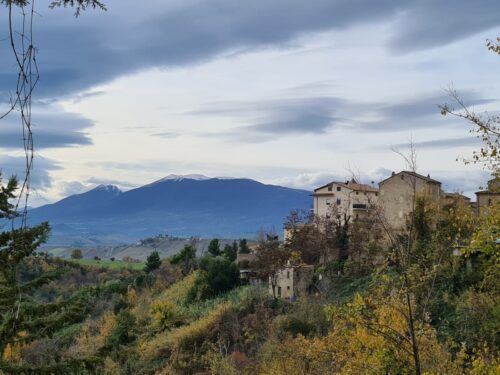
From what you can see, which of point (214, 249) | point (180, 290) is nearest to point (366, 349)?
point (180, 290)

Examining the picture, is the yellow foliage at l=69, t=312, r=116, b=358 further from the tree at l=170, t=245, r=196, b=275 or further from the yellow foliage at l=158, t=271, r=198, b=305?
the tree at l=170, t=245, r=196, b=275

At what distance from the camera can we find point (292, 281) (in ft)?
149

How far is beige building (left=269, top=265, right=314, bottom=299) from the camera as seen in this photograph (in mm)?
44281

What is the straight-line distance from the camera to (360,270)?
40938mm

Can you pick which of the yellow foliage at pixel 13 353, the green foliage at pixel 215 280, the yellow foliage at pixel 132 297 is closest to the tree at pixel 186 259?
the yellow foliage at pixel 132 297

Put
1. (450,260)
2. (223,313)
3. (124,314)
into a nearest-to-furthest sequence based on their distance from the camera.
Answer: (450,260) → (223,313) → (124,314)

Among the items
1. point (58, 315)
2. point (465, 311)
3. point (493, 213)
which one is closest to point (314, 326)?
point (465, 311)

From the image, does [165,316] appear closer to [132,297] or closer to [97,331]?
[97,331]

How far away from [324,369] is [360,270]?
22988 mm

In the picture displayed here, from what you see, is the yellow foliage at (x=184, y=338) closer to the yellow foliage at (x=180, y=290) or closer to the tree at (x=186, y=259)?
the yellow foliage at (x=180, y=290)

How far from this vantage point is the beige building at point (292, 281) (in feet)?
145

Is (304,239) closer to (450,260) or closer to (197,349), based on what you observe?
(197,349)

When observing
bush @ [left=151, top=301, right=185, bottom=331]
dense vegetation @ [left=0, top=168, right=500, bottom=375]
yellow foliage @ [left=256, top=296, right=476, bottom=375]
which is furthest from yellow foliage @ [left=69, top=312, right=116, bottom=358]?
yellow foliage @ [left=256, top=296, right=476, bottom=375]

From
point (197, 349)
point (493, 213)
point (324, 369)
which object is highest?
point (493, 213)
